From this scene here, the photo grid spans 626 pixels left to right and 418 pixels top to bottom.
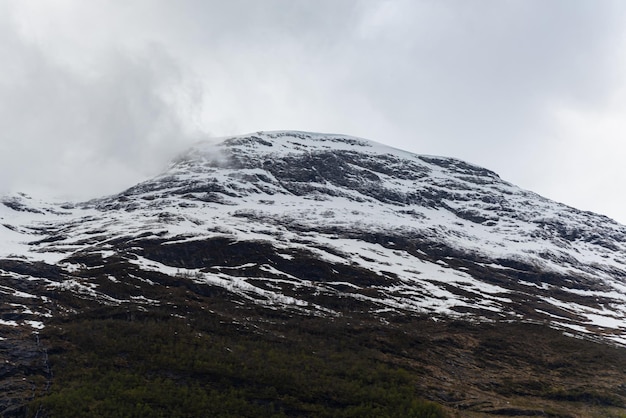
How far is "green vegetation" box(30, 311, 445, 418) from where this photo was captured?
88.2 metres

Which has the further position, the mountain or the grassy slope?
the mountain

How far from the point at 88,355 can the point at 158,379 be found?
14.7 metres

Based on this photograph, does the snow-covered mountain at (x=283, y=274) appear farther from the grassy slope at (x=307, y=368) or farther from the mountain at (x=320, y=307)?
the grassy slope at (x=307, y=368)

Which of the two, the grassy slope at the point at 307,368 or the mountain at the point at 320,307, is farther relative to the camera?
the mountain at the point at 320,307

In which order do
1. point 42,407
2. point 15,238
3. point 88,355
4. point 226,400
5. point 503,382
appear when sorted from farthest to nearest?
point 15,238 < point 503,382 < point 88,355 < point 226,400 < point 42,407

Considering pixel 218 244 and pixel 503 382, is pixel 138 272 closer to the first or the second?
pixel 218 244

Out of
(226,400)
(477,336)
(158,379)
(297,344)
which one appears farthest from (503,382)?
(158,379)

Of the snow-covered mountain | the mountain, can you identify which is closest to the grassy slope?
the mountain

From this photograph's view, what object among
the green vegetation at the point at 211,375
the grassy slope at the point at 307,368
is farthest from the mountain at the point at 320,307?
the green vegetation at the point at 211,375

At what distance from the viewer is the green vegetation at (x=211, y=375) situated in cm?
8819

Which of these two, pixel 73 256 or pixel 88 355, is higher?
pixel 73 256

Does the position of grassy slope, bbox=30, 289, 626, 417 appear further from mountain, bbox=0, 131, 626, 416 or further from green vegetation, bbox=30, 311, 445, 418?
mountain, bbox=0, 131, 626, 416

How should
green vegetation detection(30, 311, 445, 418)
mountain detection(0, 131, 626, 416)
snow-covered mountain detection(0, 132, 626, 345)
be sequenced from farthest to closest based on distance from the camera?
1. snow-covered mountain detection(0, 132, 626, 345)
2. mountain detection(0, 131, 626, 416)
3. green vegetation detection(30, 311, 445, 418)

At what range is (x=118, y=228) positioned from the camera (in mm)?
184125
